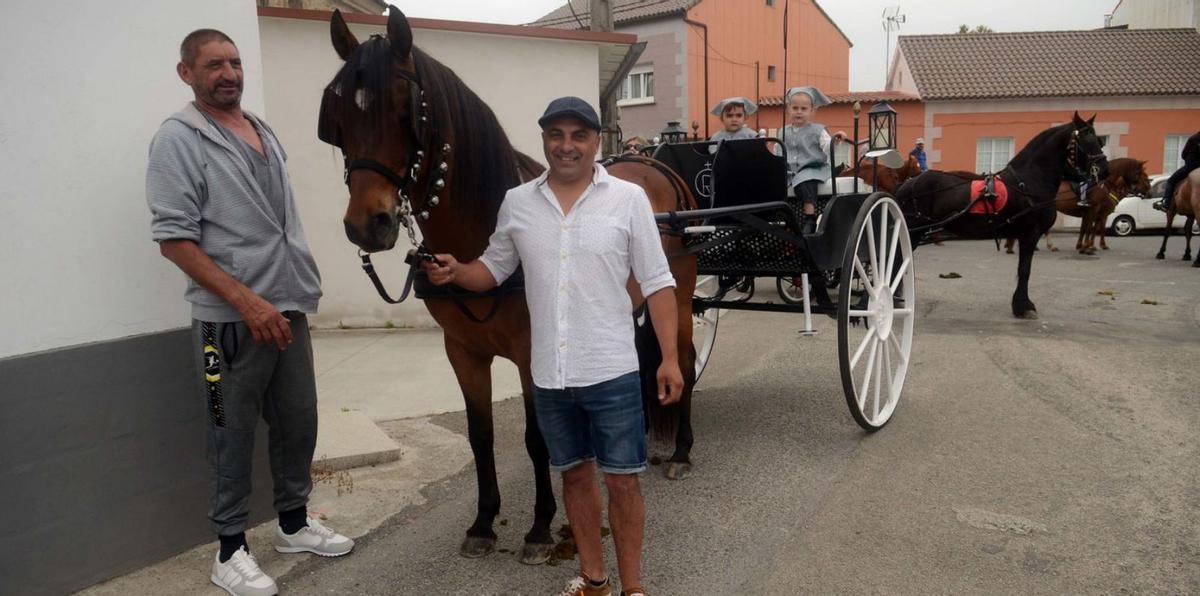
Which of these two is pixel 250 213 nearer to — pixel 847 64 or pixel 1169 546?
pixel 1169 546

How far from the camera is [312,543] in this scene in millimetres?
3441

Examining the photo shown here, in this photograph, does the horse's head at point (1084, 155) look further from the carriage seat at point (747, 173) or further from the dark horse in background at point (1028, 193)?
the carriage seat at point (747, 173)

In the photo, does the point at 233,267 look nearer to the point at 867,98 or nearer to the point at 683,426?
the point at 683,426

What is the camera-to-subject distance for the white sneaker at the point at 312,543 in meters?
3.45

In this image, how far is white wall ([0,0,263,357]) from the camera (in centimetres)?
289

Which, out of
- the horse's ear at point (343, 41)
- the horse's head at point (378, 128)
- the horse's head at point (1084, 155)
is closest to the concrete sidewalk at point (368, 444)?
the horse's head at point (378, 128)

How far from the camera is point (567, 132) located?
253 centimetres

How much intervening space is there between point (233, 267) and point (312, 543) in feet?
4.21

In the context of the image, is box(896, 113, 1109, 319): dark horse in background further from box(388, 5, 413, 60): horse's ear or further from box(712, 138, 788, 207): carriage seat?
box(388, 5, 413, 60): horse's ear

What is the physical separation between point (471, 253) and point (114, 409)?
156 cm

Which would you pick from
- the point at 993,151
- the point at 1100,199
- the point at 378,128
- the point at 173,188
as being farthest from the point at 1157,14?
the point at 173,188

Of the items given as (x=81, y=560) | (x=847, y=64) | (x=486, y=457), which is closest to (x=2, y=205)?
(x=81, y=560)

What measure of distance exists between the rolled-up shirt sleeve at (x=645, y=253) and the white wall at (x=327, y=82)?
236 inches

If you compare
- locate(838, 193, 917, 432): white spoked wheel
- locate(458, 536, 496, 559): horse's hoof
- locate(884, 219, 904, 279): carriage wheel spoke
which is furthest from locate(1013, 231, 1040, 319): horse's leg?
locate(458, 536, 496, 559): horse's hoof
